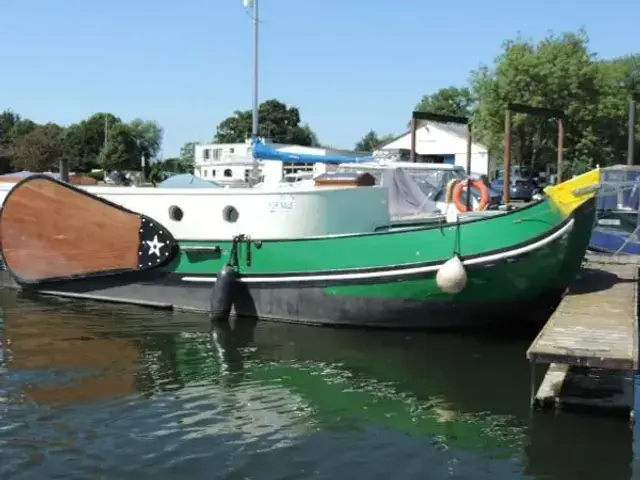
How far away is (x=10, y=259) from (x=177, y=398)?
6554 millimetres

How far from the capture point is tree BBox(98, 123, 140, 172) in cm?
6481

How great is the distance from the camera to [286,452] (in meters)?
6.03

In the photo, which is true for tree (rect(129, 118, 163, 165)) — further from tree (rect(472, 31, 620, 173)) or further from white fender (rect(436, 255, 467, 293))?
white fender (rect(436, 255, 467, 293))

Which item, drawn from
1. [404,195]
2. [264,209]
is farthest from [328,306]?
[404,195]

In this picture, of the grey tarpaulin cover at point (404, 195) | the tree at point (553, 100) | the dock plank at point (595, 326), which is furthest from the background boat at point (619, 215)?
the tree at point (553, 100)

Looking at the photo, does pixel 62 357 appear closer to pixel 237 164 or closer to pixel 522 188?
pixel 237 164

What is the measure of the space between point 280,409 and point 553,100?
31.1m

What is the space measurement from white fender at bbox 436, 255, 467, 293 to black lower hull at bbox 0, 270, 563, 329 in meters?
0.61

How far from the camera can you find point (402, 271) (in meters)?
9.60

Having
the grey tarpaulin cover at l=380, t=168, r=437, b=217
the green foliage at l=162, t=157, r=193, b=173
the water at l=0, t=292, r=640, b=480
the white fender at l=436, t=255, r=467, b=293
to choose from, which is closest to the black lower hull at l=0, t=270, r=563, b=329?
the water at l=0, t=292, r=640, b=480

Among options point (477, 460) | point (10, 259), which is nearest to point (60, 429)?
point (477, 460)

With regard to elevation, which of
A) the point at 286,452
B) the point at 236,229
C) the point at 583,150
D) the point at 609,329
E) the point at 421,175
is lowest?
the point at 286,452

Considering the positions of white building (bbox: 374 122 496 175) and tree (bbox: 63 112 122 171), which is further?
tree (bbox: 63 112 122 171)

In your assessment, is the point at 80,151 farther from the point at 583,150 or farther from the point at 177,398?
the point at 177,398
